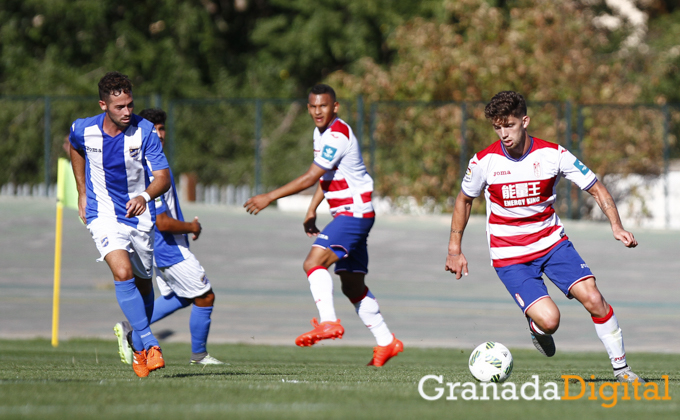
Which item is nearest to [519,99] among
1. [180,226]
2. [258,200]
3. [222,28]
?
[258,200]

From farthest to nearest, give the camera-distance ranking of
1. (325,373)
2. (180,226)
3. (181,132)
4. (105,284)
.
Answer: (181,132), (105,284), (180,226), (325,373)

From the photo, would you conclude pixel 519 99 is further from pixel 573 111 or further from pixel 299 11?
pixel 299 11

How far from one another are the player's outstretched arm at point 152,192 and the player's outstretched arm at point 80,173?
2.12 ft

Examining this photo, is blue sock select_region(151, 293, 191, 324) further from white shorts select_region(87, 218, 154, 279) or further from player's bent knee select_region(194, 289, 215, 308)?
white shorts select_region(87, 218, 154, 279)

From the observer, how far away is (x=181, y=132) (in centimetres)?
2291

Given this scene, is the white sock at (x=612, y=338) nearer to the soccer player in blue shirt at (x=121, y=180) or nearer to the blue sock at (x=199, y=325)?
the soccer player in blue shirt at (x=121, y=180)

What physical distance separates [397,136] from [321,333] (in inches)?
600

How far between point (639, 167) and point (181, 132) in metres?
11.4

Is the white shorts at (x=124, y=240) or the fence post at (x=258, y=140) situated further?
the fence post at (x=258, y=140)

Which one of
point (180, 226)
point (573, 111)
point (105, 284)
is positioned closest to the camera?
point (180, 226)

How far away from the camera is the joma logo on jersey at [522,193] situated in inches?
251

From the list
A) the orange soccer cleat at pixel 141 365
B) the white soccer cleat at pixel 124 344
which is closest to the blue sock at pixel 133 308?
the orange soccer cleat at pixel 141 365

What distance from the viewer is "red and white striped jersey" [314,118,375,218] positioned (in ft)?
25.2

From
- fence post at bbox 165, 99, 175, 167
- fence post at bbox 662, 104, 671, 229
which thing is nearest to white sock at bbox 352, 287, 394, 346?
fence post at bbox 165, 99, 175, 167
